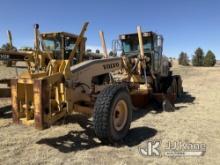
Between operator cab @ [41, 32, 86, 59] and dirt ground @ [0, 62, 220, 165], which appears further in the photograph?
operator cab @ [41, 32, 86, 59]

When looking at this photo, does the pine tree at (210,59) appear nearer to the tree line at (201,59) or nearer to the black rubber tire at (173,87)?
the tree line at (201,59)

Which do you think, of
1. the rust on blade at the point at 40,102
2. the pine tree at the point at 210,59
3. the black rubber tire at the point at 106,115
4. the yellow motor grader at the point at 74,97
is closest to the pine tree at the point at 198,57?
the pine tree at the point at 210,59

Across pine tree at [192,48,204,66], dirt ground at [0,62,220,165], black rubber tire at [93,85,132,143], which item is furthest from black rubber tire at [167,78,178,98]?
pine tree at [192,48,204,66]

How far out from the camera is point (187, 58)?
57.4 metres

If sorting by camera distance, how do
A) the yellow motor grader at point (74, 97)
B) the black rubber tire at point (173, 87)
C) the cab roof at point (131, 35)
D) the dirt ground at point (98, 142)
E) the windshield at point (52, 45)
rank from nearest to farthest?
the dirt ground at point (98, 142), the yellow motor grader at point (74, 97), the cab roof at point (131, 35), the windshield at point (52, 45), the black rubber tire at point (173, 87)

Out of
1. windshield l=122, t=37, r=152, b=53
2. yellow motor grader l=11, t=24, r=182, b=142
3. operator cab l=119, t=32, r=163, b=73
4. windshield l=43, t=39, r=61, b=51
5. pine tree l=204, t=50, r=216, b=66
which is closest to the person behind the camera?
yellow motor grader l=11, t=24, r=182, b=142

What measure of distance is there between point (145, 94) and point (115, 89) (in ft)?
12.7

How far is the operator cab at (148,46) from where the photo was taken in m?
10.5

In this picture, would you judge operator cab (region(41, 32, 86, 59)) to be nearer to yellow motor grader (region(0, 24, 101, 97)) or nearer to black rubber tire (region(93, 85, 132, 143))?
yellow motor grader (region(0, 24, 101, 97))

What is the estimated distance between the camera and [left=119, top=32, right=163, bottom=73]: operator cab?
1045 cm

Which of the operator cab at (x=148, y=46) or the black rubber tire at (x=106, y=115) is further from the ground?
the operator cab at (x=148, y=46)

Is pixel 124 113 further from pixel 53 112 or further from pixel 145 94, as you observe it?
pixel 145 94

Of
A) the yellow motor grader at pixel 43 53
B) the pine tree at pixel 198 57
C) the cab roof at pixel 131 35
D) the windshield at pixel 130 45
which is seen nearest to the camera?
the yellow motor grader at pixel 43 53

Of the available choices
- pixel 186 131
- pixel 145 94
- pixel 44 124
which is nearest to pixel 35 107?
pixel 44 124
